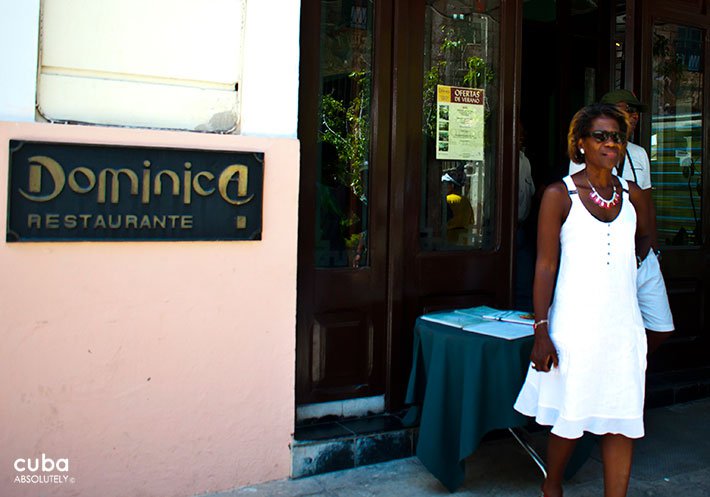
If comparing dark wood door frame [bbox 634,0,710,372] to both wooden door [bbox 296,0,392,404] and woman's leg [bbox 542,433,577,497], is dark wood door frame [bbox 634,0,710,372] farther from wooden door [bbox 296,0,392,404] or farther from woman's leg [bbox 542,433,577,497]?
woman's leg [bbox 542,433,577,497]

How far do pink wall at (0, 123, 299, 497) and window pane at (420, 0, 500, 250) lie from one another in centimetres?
111

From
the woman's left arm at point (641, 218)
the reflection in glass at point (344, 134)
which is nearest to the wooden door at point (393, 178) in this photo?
the reflection in glass at point (344, 134)

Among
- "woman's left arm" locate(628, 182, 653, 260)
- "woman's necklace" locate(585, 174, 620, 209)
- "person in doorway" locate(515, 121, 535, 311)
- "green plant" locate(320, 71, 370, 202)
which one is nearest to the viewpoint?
"woman's necklace" locate(585, 174, 620, 209)

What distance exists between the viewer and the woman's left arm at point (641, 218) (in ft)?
11.3

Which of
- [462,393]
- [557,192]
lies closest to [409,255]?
[462,393]

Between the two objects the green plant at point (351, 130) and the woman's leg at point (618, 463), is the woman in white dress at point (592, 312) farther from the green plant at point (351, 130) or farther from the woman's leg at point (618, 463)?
the green plant at point (351, 130)

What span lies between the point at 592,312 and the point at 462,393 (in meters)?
0.81

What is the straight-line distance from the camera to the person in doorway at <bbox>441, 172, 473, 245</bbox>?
15.3 feet

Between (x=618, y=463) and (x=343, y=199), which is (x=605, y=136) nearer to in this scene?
(x=618, y=463)

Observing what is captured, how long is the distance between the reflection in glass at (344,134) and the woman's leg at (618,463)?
170cm

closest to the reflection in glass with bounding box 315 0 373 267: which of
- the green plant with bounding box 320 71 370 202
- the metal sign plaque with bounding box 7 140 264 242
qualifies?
the green plant with bounding box 320 71 370 202

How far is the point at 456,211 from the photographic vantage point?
470cm

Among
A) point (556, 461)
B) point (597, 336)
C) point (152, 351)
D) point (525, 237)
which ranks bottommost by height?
point (556, 461)

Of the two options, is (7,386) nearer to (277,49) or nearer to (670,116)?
(277,49)
